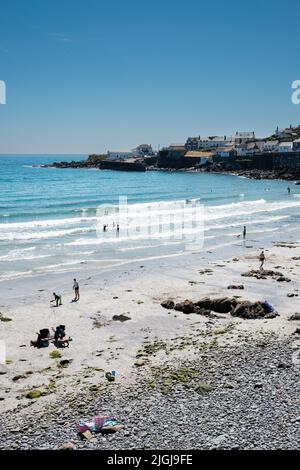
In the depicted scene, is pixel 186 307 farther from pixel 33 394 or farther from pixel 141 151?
pixel 141 151

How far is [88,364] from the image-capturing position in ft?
51.5

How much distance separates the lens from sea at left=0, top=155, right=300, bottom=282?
3259cm

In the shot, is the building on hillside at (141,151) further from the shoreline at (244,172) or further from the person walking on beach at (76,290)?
the person walking on beach at (76,290)

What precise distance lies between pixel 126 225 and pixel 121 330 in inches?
1095

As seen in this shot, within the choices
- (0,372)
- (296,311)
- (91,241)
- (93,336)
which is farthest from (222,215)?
(0,372)

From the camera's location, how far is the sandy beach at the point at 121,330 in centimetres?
1405

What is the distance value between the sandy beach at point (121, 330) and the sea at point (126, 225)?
5.03 m

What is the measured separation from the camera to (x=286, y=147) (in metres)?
134

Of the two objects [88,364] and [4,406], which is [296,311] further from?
[4,406]

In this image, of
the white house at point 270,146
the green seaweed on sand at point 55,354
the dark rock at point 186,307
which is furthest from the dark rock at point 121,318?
the white house at point 270,146

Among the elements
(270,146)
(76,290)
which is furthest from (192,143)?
(76,290)

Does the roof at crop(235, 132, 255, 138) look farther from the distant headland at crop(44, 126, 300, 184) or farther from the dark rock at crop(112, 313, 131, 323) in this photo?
the dark rock at crop(112, 313, 131, 323)

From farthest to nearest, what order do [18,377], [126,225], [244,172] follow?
[244,172], [126,225], [18,377]

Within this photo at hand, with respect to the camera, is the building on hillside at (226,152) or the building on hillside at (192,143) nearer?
the building on hillside at (226,152)
